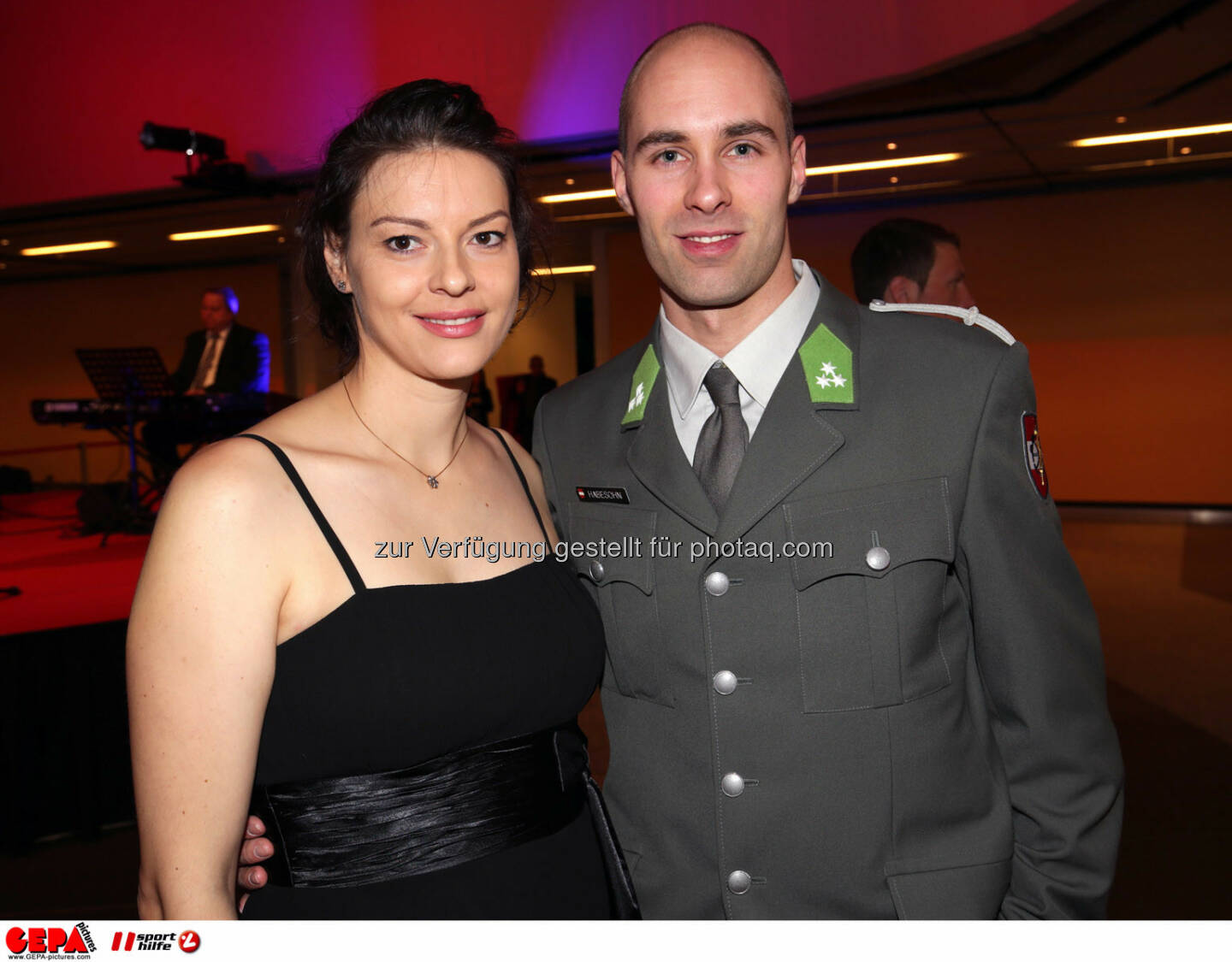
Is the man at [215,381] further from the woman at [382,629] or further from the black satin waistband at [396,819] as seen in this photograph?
the black satin waistband at [396,819]

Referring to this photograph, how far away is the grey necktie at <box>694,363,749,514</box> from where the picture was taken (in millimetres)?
1375

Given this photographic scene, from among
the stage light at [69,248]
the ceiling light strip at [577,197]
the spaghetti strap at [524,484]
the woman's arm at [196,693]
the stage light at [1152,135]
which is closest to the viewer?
the woman's arm at [196,693]

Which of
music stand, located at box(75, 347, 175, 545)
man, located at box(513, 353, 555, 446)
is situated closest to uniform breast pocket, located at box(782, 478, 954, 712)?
music stand, located at box(75, 347, 175, 545)

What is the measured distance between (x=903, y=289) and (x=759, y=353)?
235cm

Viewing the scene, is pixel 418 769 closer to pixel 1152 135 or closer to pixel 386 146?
pixel 386 146

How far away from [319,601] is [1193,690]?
15.8 feet

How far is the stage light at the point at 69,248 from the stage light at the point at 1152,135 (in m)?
11.1

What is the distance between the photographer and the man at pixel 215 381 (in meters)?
6.64

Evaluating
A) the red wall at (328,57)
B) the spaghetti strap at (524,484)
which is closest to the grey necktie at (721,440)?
the spaghetti strap at (524,484)

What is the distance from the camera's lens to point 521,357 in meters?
15.0

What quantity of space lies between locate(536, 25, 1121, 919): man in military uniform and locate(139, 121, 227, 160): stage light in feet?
22.1

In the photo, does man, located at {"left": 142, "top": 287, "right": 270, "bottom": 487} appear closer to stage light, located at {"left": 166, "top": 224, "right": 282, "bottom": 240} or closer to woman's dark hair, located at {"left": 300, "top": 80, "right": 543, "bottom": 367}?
stage light, located at {"left": 166, "top": 224, "right": 282, "bottom": 240}
